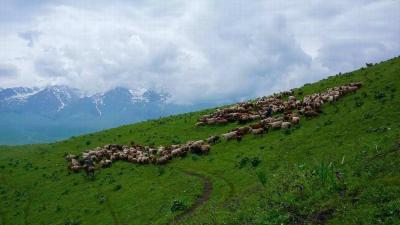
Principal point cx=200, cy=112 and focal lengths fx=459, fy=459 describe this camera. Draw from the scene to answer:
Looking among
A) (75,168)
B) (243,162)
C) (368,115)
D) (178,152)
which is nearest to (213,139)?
(178,152)

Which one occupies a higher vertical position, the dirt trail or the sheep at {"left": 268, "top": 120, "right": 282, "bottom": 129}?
the sheep at {"left": 268, "top": 120, "right": 282, "bottom": 129}

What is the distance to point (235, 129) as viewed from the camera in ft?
155

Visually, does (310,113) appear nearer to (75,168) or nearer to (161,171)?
(161,171)

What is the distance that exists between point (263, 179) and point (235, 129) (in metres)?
21.1

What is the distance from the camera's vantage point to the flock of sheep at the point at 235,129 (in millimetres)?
44656

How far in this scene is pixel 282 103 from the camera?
5219cm

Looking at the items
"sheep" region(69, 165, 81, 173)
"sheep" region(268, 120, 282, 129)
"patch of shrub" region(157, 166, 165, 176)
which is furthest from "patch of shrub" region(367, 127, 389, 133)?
"sheep" region(69, 165, 81, 173)

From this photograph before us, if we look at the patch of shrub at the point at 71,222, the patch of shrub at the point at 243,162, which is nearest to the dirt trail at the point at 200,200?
the patch of shrub at the point at 243,162

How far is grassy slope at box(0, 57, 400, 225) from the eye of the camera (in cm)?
2177

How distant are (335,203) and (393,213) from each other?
3129 millimetres

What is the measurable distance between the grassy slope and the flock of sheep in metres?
1.07

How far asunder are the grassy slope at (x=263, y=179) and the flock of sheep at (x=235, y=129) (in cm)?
107

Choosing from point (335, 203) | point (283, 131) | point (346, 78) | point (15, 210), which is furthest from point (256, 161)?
point (346, 78)

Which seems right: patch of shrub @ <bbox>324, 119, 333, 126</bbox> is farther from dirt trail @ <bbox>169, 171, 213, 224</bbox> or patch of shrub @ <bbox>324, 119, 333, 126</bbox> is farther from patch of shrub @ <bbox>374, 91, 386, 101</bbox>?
dirt trail @ <bbox>169, 171, 213, 224</bbox>
